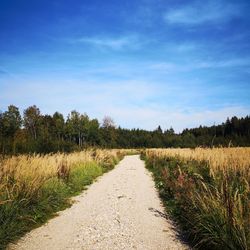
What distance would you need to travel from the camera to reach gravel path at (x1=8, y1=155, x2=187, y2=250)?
597 centimetres

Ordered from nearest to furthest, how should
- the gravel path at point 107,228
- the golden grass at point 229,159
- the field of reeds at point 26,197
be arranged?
the gravel path at point 107,228
the field of reeds at point 26,197
the golden grass at point 229,159

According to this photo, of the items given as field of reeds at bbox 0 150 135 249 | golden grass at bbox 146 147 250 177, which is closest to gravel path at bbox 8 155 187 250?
field of reeds at bbox 0 150 135 249

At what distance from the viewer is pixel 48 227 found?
23.6 ft

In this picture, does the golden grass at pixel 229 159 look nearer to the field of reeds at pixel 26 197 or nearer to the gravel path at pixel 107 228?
the gravel path at pixel 107 228

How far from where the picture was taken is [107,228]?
707cm

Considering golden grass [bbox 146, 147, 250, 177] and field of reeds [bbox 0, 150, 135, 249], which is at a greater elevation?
golden grass [bbox 146, 147, 250, 177]

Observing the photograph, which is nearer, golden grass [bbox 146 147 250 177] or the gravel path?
the gravel path

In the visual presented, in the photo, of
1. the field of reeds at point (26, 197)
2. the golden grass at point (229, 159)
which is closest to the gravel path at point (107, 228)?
the field of reeds at point (26, 197)

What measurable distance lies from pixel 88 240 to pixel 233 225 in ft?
9.93

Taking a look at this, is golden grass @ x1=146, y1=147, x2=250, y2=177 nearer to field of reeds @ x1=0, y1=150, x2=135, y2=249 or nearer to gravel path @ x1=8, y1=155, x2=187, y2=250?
gravel path @ x1=8, y1=155, x2=187, y2=250

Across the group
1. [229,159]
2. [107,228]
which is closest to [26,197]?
[107,228]

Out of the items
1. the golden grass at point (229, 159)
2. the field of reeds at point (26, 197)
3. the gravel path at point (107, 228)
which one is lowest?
the gravel path at point (107, 228)

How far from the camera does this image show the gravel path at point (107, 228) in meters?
5.97

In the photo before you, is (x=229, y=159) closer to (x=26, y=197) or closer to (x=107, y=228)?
(x=107, y=228)
